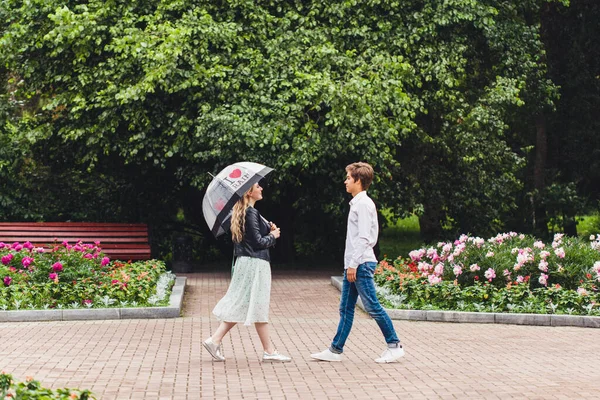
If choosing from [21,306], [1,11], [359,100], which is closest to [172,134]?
[359,100]

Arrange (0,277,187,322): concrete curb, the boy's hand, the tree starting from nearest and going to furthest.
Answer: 1. the boy's hand
2. (0,277,187,322): concrete curb
3. the tree

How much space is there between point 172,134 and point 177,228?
16.8 feet

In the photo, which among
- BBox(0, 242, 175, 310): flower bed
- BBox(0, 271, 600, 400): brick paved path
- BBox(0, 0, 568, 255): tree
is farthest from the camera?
BBox(0, 0, 568, 255): tree

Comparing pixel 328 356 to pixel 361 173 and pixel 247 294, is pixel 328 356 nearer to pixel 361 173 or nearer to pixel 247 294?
pixel 247 294

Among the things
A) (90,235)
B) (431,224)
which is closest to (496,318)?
(90,235)

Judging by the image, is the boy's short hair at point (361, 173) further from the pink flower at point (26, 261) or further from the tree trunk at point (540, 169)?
the tree trunk at point (540, 169)

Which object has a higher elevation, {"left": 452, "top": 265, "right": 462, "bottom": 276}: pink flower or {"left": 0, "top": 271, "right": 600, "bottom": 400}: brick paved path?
{"left": 452, "top": 265, "right": 462, "bottom": 276}: pink flower

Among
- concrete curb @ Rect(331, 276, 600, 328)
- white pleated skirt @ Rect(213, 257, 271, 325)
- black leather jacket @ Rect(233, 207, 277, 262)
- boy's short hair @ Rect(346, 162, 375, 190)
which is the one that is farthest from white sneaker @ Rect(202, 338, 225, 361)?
concrete curb @ Rect(331, 276, 600, 328)

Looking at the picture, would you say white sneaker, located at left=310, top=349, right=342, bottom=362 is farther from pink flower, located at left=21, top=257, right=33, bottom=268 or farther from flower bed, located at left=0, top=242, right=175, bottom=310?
pink flower, located at left=21, top=257, right=33, bottom=268

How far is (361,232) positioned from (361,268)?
1.04ft

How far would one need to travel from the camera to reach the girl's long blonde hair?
896 centimetres

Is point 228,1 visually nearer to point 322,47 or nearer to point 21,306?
point 322,47

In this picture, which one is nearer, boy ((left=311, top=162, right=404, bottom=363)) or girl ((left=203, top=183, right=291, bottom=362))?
boy ((left=311, top=162, right=404, bottom=363))

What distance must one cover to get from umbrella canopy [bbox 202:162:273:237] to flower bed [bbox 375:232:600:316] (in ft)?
13.5
